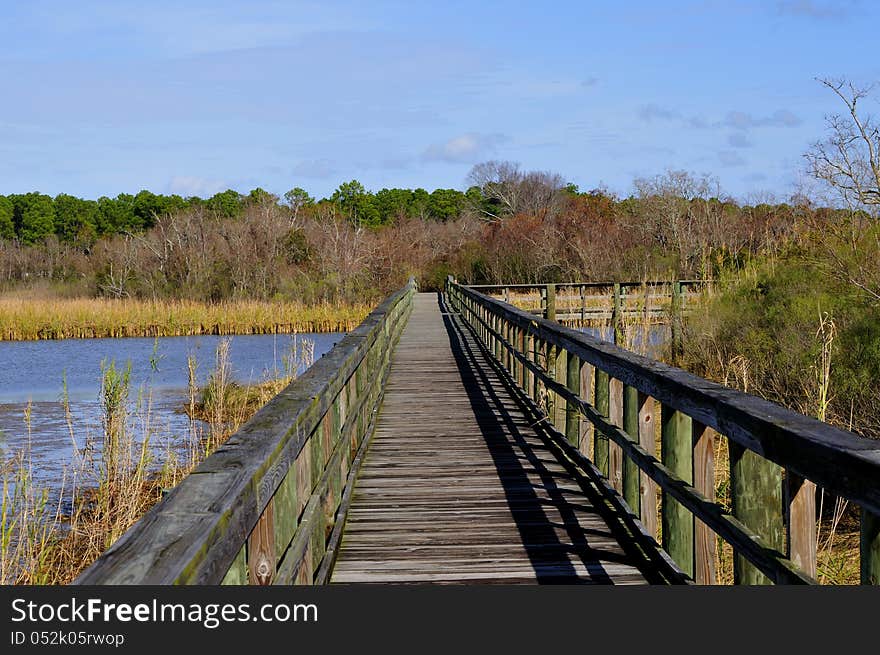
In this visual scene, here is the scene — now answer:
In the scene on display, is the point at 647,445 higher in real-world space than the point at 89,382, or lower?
higher

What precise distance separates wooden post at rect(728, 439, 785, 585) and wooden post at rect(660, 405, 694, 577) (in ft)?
2.38

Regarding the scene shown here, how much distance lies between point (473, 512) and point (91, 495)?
7090mm

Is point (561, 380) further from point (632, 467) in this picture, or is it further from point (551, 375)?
point (632, 467)

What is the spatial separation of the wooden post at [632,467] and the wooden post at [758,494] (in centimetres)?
152

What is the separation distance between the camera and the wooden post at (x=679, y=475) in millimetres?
3898

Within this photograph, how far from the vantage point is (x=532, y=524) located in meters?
5.05

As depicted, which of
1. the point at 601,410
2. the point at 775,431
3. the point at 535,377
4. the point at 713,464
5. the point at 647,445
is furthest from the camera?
the point at 535,377

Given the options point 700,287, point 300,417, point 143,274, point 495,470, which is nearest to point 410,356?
point 700,287

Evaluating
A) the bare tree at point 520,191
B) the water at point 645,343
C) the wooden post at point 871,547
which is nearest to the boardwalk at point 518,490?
the wooden post at point 871,547

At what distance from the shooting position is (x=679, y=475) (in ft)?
12.9

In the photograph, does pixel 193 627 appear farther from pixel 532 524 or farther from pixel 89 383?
pixel 89 383

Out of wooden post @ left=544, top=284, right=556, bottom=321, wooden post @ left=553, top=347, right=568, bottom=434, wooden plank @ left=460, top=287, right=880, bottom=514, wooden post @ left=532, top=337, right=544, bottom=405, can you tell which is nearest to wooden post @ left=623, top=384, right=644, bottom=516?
wooden plank @ left=460, top=287, right=880, bottom=514

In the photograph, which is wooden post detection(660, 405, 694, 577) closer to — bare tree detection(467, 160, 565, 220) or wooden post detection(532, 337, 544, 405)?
wooden post detection(532, 337, 544, 405)

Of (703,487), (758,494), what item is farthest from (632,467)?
(758,494)
